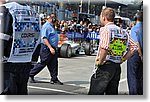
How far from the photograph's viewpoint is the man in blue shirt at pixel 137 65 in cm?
481

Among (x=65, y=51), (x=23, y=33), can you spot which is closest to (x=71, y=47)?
(x=65, y=51)

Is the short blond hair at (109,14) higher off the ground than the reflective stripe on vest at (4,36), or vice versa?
the short blond hair at (109,14)

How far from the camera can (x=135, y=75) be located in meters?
4.95

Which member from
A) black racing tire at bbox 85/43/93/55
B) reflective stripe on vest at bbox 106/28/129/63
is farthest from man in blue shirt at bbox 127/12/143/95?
black racing tire at bbox 85/43/93/55

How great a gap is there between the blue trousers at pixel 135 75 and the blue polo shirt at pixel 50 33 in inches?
42.6

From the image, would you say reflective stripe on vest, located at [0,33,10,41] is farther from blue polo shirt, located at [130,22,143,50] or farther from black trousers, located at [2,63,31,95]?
blue polo shirt, located at [130,22,143,50]

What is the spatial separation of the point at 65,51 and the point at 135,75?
52.8 inches

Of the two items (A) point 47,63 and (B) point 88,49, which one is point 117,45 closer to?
(B) point 88,49

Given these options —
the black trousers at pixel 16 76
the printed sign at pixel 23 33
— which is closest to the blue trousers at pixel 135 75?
the printed sign at pixel 23 33

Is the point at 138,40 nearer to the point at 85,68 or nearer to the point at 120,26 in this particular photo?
the point at 120,26

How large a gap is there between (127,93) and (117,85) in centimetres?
46

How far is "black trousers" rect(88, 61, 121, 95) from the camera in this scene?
4418 mm

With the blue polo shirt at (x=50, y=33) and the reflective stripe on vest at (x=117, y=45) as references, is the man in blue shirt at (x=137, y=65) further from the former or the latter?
the blue polo shirt at (x=50, y=33)

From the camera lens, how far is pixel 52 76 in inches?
201
